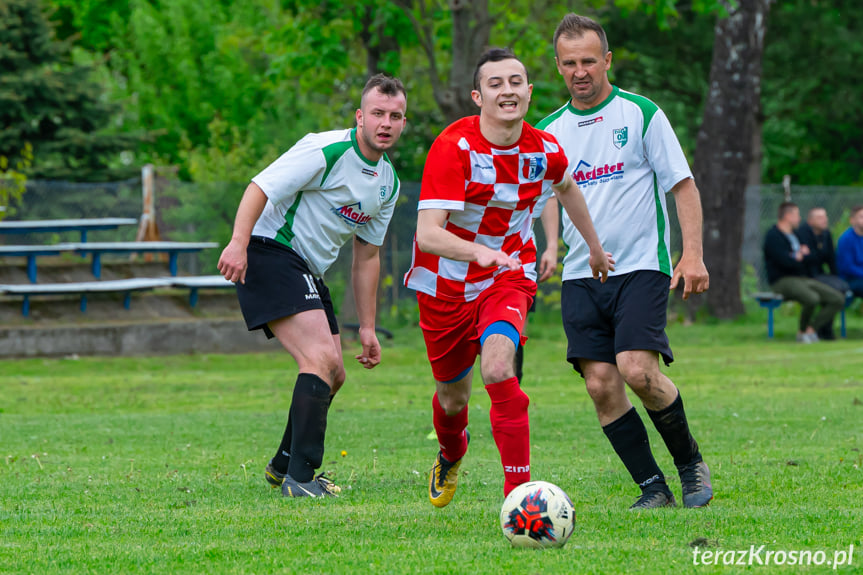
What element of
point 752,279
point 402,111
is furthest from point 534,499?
point 752,279

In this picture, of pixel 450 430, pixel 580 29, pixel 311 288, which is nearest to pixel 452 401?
pixel 450 430

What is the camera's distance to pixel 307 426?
20.3 ft

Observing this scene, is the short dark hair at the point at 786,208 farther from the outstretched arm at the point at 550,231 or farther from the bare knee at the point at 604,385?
the bare knee at the point at 604,385

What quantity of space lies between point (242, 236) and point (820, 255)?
14.8 meters

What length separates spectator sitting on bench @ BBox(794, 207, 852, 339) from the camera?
18.7m

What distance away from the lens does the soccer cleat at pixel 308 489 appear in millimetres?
6105

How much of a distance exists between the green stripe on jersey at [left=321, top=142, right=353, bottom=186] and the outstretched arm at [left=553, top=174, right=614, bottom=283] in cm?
136

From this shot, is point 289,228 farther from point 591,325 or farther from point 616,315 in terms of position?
point 616,315

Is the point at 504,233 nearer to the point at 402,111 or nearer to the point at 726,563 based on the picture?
the point at 402,111

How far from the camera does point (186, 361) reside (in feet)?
54.9

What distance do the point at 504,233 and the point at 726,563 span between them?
200cm

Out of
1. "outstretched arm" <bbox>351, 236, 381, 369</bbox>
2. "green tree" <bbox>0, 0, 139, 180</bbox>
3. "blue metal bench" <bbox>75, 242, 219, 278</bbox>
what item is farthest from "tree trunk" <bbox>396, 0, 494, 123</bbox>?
"outstretched arm" <bbox>351, 236, 381, 369</bbox>

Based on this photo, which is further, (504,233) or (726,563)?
(504,233)

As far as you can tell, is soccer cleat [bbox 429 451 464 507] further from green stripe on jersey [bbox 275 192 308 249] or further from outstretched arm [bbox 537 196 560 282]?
outstretched arm [bbox 537 196 560 282]
